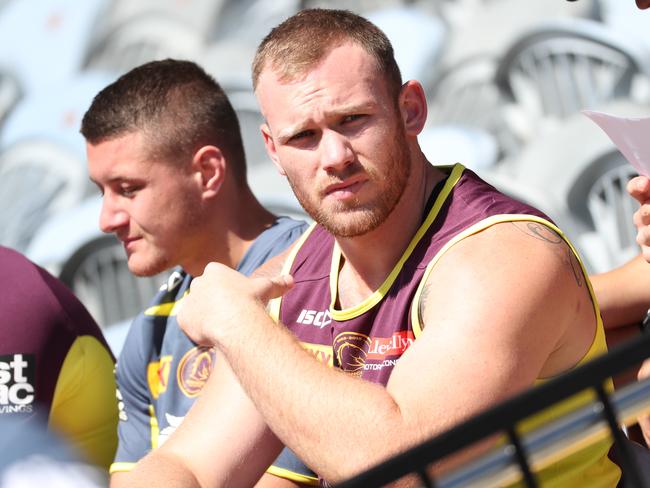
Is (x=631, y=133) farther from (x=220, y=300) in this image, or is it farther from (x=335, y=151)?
(x=220, y=300)

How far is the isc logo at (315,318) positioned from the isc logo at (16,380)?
735 mm

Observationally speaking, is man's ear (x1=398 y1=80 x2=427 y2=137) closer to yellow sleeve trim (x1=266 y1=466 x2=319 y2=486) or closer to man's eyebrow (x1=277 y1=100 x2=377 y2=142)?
man's eyebrow (x1=277 y1=100 x2=377 y2=142)

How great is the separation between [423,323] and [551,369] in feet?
0.68

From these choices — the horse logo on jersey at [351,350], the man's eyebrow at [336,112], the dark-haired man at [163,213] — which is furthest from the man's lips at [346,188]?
the dark-haired man at [163,213]

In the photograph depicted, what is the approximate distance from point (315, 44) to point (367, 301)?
1.44 ft

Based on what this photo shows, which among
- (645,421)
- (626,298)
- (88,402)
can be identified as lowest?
(645,421)

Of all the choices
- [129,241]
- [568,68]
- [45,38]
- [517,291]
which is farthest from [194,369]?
[45,38]

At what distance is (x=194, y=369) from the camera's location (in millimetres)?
2484

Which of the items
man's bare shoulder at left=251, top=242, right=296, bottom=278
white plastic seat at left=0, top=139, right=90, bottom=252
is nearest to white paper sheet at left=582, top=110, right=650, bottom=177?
man's bare shoulder at left=251, top=242, right=296, bottom=278

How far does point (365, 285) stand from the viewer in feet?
6.26

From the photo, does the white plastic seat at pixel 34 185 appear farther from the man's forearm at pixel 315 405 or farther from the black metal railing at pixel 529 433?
the black metal railing at pixel 529 433

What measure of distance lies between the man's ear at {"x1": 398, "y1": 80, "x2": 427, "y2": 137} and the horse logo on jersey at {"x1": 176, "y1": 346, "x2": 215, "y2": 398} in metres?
0.80

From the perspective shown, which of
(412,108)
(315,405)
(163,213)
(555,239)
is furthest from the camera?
(163,213)

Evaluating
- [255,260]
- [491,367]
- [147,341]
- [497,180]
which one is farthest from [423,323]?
[497,180]
